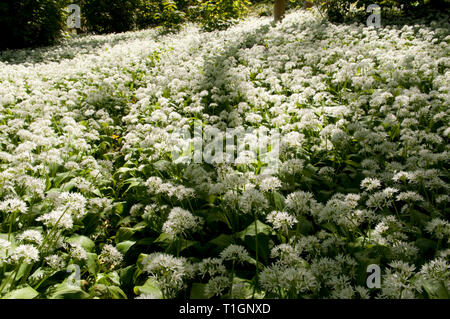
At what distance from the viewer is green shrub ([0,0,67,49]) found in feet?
45.2

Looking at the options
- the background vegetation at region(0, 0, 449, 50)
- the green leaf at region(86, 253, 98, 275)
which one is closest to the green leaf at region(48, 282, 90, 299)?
the green leaf at region(86, 253, 98, 275)

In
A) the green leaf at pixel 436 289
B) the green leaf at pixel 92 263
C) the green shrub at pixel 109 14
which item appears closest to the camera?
the green leaf at pixel 436 289

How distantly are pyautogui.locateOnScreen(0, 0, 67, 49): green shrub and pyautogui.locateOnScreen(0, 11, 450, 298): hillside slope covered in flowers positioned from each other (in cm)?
973

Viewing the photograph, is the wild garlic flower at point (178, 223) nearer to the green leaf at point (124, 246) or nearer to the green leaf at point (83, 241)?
the green leaf at point (124, 246)

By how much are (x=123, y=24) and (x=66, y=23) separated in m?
6.03

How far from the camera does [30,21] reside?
48.0ft

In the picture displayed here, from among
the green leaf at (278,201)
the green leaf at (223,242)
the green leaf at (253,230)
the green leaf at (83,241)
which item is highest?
the green leaf at (278,201)

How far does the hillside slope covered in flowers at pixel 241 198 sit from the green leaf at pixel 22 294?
1 centimetres

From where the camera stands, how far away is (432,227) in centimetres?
233

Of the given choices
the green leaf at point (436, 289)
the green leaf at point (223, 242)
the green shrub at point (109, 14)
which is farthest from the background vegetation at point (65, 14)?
the green leaf at point (436, 289)

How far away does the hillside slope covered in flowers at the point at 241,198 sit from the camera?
2.24 meters

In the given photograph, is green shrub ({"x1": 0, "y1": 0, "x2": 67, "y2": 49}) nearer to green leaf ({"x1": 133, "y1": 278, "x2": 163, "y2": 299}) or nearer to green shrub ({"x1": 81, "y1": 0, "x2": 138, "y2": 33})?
green shrub ({"x1": 81, "y1": 0, "x2": 138, "y2": 33})

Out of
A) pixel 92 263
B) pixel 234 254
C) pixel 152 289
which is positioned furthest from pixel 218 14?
→ pixel 152 289
